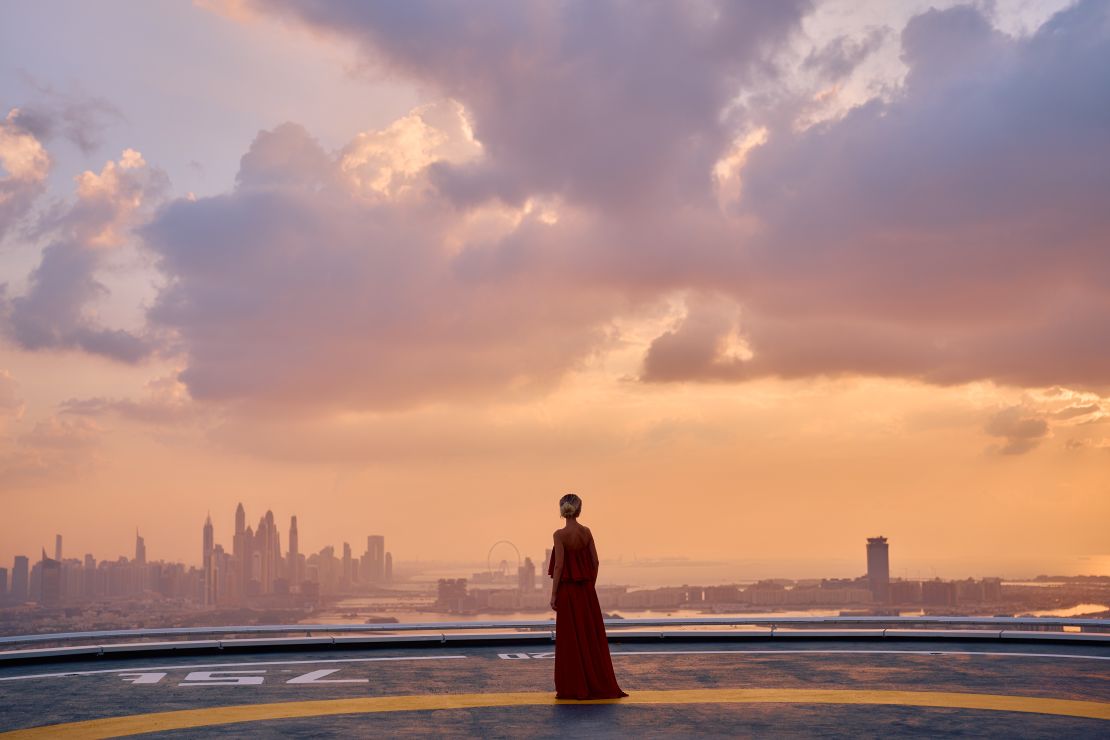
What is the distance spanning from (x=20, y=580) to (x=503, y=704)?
107073 mm

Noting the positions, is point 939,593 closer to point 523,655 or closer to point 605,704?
point 523,655

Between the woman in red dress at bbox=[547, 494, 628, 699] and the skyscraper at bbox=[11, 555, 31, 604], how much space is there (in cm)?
9258

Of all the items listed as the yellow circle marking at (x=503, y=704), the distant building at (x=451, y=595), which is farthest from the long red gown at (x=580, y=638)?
the distant building at (x=451, y=595)

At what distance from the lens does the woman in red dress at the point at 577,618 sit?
40.9ft

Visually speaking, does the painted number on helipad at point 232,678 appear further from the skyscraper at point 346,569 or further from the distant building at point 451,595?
the skyscraper at point 346,569

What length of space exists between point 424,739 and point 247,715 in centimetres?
239

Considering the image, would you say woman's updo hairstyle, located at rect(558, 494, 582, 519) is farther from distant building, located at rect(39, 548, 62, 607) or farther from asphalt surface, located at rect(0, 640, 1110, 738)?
distant building, located at rect(39, 548, 62, 607)

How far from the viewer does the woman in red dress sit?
12.5 meters

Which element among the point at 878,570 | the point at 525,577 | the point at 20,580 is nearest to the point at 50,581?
the point at 20,580

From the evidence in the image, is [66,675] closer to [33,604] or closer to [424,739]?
[424,739]

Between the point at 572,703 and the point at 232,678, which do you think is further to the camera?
the point at 232,678

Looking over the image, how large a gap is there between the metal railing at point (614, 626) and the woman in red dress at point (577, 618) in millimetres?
3834

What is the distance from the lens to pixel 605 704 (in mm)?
12109

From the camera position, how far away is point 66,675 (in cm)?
1490
